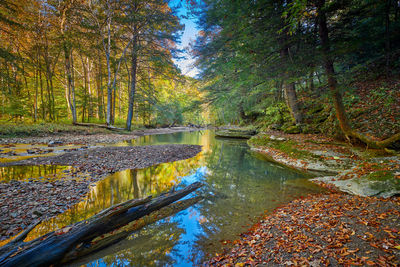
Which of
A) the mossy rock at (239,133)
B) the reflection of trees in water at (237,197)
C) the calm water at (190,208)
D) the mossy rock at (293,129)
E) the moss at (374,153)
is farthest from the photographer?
the mossy rock at (239,133)

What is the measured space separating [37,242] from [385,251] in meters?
4.41

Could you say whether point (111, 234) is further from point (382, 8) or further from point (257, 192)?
point (382, 8)

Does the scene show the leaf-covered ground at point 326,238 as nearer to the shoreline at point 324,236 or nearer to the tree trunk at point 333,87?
the shoreline at point 324,236

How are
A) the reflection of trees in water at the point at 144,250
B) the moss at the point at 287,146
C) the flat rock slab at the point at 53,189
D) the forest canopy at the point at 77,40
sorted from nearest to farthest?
the reflection of trees in water at the point at 144,250 < the flat rock slab at the point at 53,189 < the moss at the point at 287,146 < the forest canopy at the point at 77,40

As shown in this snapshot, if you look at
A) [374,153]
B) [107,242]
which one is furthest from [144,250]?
[374,153]

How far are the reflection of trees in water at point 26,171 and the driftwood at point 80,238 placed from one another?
12.8 feet

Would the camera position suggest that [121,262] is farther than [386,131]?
No

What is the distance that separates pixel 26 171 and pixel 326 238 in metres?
8.60

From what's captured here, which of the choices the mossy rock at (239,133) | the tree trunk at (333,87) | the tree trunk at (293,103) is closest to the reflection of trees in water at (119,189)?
the tree trunk at (333,87)

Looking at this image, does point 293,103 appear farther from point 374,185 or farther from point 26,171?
point 26,171

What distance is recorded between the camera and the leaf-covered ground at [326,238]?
1.96 m

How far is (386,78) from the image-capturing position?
9.75m

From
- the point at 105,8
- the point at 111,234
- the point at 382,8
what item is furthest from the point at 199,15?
the point at 111,234

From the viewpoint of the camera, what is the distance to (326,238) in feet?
7.79
